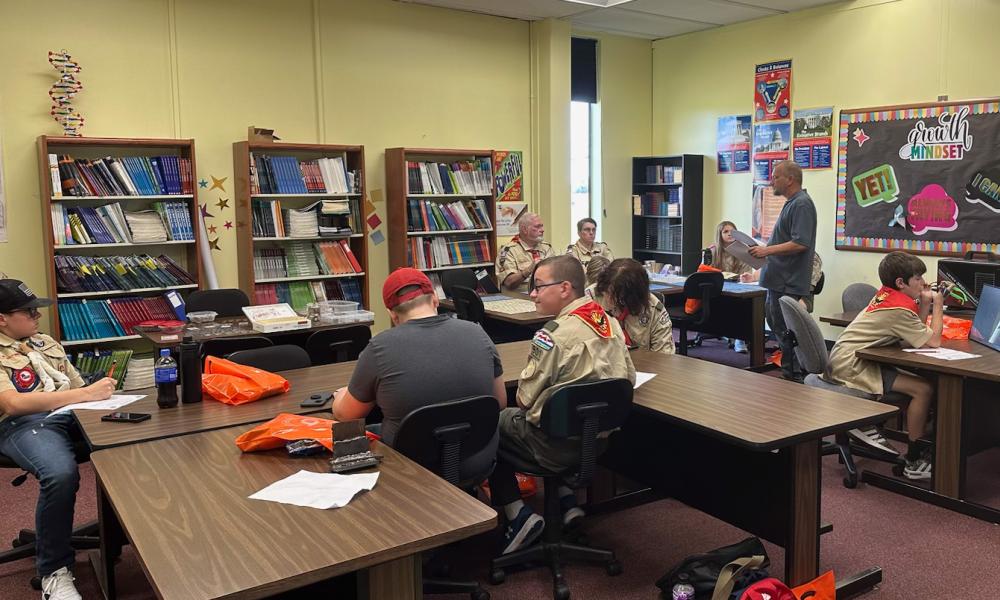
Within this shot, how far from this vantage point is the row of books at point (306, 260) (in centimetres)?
621

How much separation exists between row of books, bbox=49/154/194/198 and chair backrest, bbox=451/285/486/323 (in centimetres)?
203

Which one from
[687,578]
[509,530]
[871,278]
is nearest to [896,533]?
[687,578]

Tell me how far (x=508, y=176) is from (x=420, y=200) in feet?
3.43

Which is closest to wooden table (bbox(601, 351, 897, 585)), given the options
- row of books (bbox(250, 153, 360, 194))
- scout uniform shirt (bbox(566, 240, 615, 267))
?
scout uniform shirt (bbox(566, 240, 615, 267))

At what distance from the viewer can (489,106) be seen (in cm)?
756

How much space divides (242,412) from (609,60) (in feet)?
22.5

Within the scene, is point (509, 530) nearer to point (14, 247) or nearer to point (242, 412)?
point (242, 412)

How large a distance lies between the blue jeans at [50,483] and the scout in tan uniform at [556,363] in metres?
1.56

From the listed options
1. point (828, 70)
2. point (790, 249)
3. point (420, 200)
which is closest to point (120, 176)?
point (420, 200)

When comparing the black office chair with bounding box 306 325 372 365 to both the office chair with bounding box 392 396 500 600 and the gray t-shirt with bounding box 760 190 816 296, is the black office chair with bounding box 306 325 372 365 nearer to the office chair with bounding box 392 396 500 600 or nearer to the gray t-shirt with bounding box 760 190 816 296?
the office chair with bounding box 392 396 500 600

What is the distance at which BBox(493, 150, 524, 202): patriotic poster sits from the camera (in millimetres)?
7570

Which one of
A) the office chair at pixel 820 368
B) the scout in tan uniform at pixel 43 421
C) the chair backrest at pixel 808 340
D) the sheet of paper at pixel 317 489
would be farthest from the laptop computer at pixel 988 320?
the scout in tan uniform at pixel 43 421

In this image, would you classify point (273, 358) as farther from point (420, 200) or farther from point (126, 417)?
point (420, 200)

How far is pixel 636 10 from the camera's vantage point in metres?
7.61
